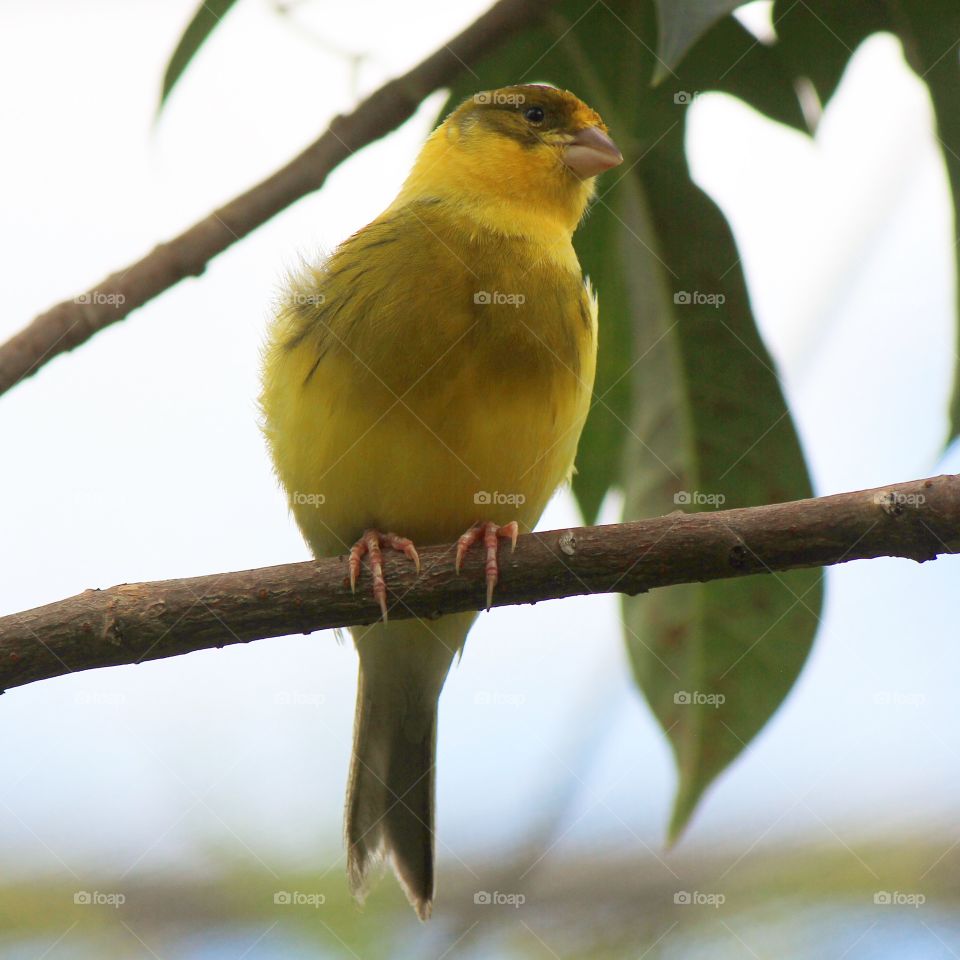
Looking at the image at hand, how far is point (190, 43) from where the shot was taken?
117 inches

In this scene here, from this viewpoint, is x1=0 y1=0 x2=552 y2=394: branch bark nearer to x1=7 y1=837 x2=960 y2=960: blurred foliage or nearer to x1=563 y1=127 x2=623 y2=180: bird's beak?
x1=563 y1=127 x2=623 y2=180: bird's beak

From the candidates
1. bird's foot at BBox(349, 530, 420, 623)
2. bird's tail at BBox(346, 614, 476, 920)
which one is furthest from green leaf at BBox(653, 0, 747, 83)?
bird's tail at BBox(346, 614, 476, 920)

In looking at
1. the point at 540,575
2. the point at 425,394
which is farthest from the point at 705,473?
the point at 540,575

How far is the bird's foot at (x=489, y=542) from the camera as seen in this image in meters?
2.46

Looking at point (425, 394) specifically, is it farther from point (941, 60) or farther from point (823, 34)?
point (941, 60)

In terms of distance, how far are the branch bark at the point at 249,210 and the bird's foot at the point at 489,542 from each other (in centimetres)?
84

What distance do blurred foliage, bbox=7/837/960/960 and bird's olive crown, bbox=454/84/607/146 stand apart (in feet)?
7.22

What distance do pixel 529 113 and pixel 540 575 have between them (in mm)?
1934

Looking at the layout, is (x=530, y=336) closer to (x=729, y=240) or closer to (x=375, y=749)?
(x=729, y=240)

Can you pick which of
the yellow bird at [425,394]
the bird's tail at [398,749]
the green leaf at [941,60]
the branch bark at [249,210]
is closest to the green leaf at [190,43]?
the branch bark at [249,210]

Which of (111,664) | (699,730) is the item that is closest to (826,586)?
(699,730)

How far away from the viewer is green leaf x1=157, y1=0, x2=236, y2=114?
294cm

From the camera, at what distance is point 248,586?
7.80ft

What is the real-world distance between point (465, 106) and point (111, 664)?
2.42m
